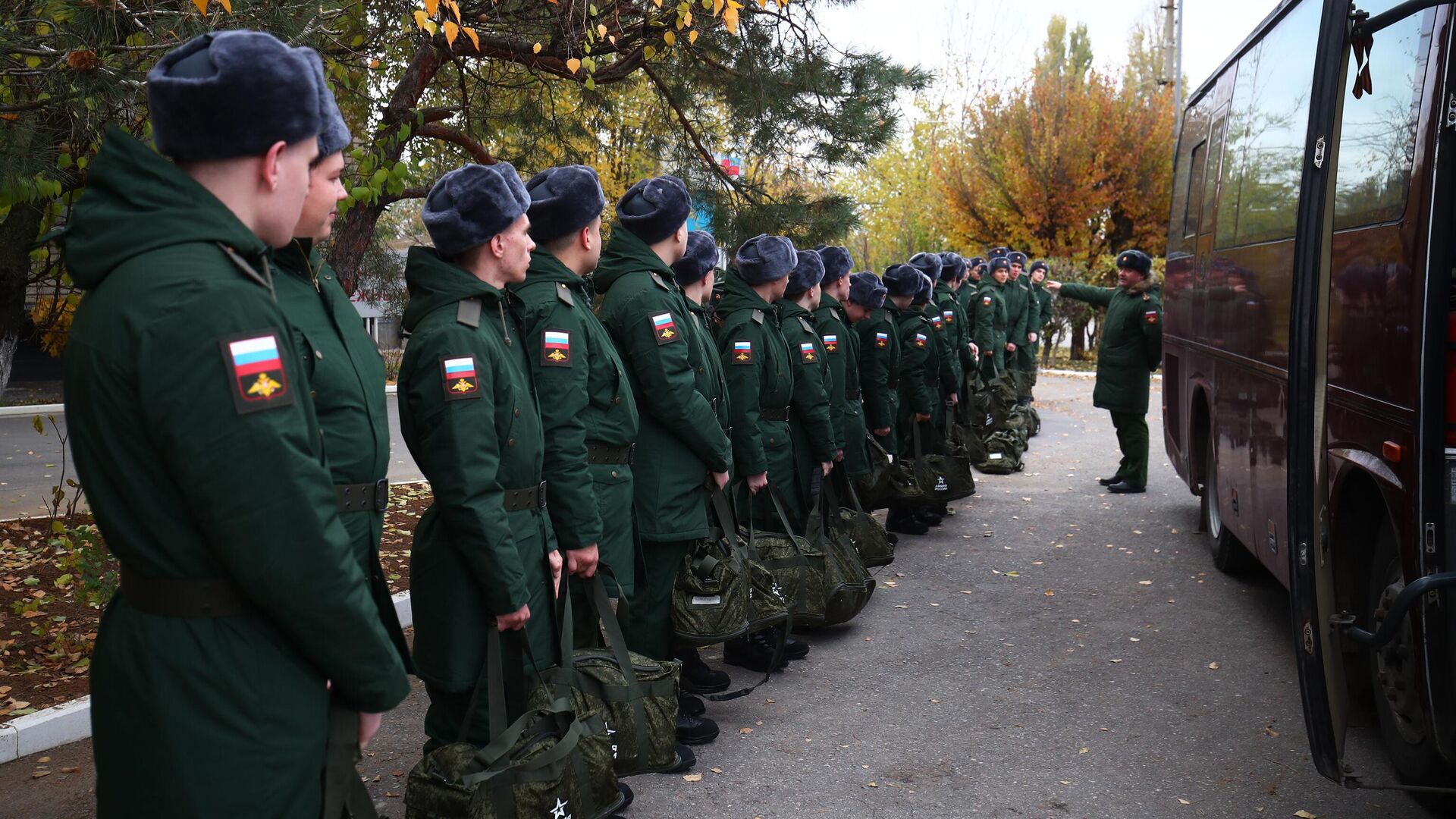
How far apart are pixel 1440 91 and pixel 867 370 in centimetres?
508

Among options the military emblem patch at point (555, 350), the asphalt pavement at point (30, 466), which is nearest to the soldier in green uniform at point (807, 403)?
the military emblem patch at point (555, 350)

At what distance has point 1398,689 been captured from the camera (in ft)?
13.2

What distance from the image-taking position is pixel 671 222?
4.92m

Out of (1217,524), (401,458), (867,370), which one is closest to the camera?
(1217,524)

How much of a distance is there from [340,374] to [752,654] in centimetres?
348

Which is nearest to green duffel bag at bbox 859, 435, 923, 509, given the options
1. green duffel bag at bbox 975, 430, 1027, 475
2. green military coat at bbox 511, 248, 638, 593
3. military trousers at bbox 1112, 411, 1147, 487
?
military trousers at bbox 1112, 411, 1147, 487

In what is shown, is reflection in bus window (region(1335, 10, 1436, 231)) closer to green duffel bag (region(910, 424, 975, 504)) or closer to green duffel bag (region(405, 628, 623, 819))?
green duffel bag (region(405, 628, 623, 819))

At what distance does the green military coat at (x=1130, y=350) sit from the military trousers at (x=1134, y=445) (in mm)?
109

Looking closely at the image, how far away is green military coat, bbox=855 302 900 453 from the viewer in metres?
8.44

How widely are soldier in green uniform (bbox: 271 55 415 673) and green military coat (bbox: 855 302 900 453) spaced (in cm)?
578

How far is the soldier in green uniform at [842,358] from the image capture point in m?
7.43

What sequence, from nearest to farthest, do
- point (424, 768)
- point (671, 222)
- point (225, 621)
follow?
point (225, 621), point (424, 768), point (671, 222)

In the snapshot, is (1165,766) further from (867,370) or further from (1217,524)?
(867,370)

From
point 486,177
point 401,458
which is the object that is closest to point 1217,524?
point 486,177
